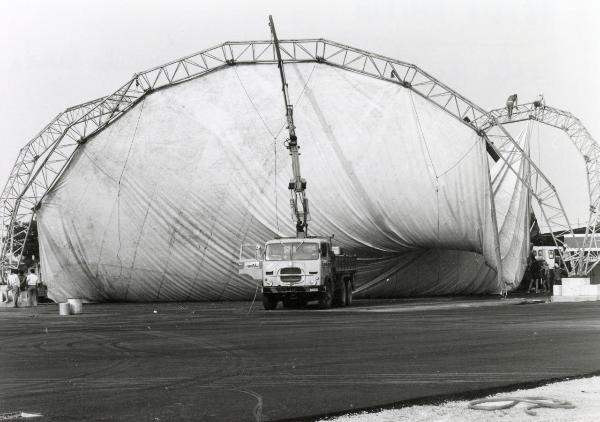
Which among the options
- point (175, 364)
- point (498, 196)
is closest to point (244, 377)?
point (175, 364)

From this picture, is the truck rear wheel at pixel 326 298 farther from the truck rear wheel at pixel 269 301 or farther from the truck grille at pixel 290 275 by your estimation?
the truck rear wheel at pixel 269 301

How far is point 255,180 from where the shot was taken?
44688 millimetres

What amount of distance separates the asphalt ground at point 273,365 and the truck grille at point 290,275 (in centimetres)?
1007

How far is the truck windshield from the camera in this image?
109 ft

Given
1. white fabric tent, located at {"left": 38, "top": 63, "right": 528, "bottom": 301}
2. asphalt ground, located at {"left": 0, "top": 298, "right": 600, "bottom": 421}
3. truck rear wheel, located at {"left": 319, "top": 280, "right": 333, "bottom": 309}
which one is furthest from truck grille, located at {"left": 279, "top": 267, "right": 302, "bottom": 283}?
white fabric tent, located at {"left": 38, "top": 63, "right": 528, "bottom": 301}

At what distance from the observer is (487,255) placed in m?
44.5

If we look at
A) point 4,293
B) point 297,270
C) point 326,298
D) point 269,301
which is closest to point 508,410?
point 297,270

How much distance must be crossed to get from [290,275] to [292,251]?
0.86m

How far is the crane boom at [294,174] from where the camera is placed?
40281 mm

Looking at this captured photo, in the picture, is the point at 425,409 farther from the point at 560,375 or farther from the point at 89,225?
the point at 89,225

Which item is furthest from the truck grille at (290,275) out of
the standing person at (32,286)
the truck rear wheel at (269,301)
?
the standing person at (32,286)

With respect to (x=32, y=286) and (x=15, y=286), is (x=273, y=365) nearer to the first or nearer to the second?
(x=15, y=286)

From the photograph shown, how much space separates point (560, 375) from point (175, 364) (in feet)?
17.3

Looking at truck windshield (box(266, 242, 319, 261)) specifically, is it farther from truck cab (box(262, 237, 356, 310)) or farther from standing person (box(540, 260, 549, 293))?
standing person (box(540, 260, 549, 293))
